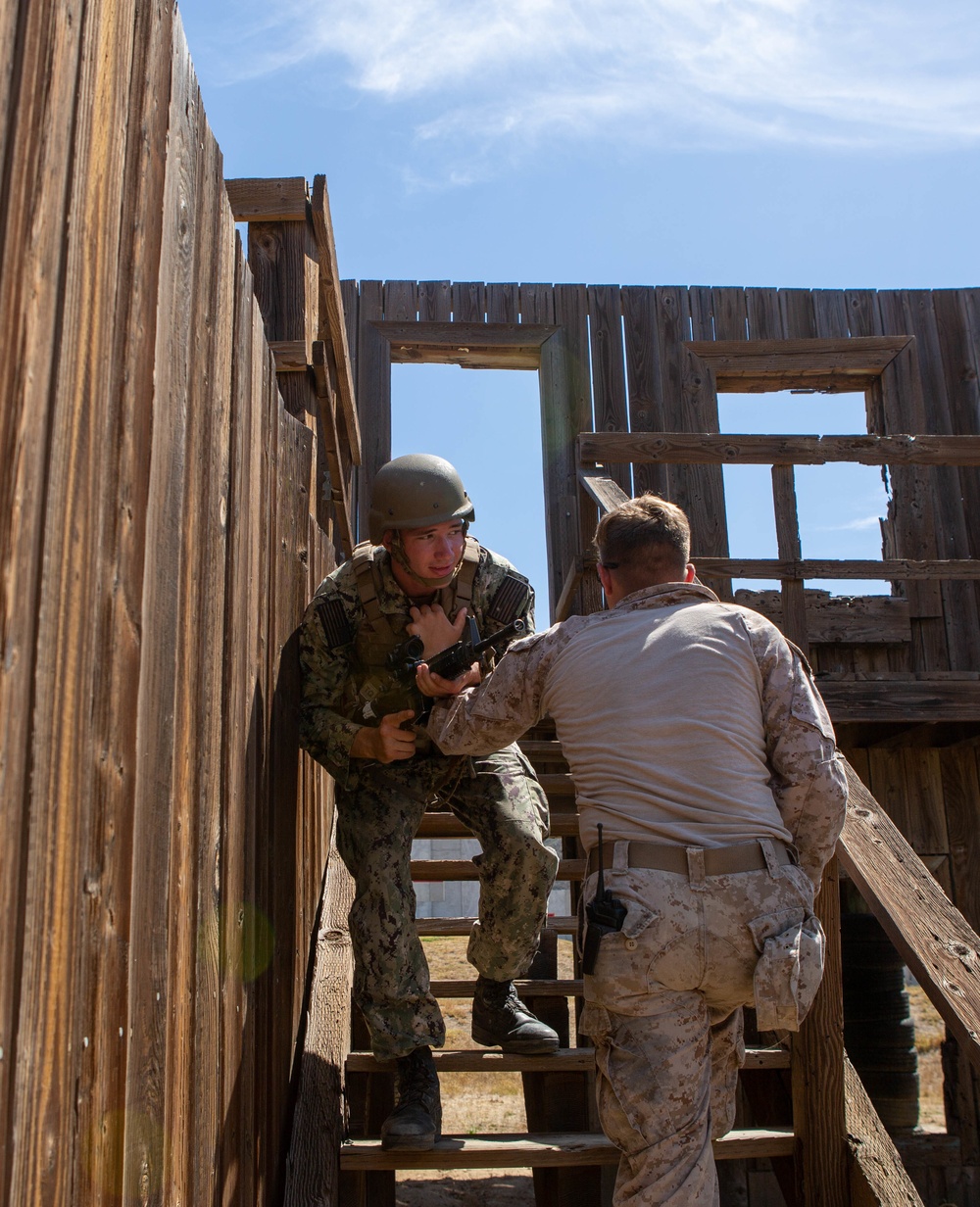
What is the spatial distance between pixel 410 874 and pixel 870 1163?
4.81ft

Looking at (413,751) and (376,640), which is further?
(376,640)

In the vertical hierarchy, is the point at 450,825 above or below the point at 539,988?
above

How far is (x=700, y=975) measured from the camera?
2.50 m

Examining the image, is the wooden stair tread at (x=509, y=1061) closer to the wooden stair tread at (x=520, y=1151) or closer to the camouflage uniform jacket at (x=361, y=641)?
the wooden stair tread at (x=520, y=1151)

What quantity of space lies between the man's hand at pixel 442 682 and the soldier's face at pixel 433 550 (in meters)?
0.50

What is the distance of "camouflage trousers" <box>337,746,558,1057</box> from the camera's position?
320cm

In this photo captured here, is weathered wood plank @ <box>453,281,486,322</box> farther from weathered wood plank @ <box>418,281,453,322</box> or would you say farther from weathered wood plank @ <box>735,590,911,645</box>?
weathered wood plank @ <box>735,590,911,645</box>

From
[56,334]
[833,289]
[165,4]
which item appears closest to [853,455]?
[833,289]

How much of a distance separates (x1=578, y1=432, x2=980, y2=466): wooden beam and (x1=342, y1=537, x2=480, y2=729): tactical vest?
9.23 feet

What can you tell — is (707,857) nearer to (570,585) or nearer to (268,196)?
(268,196)

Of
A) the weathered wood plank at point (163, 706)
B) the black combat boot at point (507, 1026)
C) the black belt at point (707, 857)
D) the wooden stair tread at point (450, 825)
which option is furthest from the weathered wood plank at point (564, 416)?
the weathered wood plank at point (163, 706)

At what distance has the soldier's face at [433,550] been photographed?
359 centimetres

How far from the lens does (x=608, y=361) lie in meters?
9.14

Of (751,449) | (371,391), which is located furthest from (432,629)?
(371,391)
